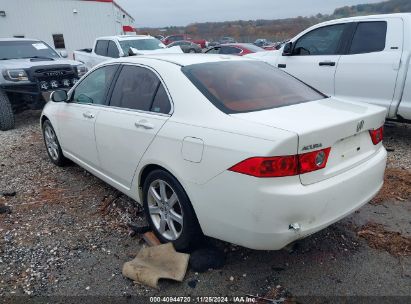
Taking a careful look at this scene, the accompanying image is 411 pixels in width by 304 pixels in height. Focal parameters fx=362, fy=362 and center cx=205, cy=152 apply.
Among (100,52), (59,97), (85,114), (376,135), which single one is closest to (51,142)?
(59,97)

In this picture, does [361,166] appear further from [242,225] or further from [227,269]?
[227,269]

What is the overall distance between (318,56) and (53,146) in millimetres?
4346

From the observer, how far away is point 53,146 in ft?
16.5

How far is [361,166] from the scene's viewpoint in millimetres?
2664

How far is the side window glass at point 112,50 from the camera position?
1046cm

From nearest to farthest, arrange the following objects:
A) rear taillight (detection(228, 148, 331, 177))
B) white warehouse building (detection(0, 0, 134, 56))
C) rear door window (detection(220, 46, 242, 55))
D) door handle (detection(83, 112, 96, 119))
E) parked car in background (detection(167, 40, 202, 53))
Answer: rear taillight (detection(228, 148, 331, 177)) → door handle (detection(83, 112, 96, 119)) → rear door window (detection(220, 46, 242, 55)) → white warehouse building (detection(0, 0, 134, 56)) → parked car in background (detection(167, 40, 202, 53))

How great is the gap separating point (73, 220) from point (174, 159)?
1592 mm

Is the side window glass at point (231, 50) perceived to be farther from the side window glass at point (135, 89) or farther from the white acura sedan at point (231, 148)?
the side window glass at point (135, 89)

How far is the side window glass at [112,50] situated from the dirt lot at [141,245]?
22.7ft

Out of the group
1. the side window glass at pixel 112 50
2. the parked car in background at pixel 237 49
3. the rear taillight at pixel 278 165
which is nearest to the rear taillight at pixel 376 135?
the rear taillight at pixel 278 165

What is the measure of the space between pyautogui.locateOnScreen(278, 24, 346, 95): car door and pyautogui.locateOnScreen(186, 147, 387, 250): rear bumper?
11.9ft

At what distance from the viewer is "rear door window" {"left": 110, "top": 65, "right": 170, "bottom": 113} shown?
120 inches

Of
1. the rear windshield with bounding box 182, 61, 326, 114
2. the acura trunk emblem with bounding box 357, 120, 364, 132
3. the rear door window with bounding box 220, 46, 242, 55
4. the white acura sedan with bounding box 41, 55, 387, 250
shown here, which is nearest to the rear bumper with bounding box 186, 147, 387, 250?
the white acura sedan with bounding box 41, 55, 387, 250

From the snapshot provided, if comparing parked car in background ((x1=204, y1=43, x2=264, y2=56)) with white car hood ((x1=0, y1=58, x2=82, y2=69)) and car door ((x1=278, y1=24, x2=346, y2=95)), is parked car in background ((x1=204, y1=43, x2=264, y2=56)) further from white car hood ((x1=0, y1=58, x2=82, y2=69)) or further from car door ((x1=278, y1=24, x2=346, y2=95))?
white car hood ((x1=0, y1=58, x2=82, y2=69))
